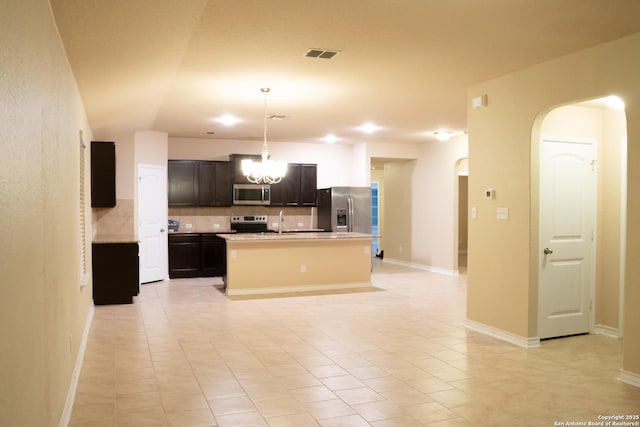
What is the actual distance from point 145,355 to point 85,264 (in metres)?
1.55

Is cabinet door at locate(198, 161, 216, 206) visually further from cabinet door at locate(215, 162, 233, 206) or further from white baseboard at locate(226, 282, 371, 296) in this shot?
white baseboard at locate(226, 282, 371, 296)

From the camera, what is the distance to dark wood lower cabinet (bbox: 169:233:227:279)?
9453 millimetres

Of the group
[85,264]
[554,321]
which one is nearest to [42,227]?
[85,264]

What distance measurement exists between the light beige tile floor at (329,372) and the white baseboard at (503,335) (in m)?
0.10

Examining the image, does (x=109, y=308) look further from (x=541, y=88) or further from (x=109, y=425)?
(x=541, y=88)

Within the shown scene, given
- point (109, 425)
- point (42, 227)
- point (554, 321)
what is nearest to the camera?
point (42, 227)

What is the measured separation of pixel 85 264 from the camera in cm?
563

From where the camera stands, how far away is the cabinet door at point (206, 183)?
9898mm

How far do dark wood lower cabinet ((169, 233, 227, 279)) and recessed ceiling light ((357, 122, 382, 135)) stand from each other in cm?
336

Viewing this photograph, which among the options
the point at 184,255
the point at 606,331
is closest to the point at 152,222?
the point at 184,255

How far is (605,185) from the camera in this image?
566cm

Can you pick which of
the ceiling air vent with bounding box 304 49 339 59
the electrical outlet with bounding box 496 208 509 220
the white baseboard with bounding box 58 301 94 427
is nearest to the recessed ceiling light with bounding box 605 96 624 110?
the electrical outlet with bounding box 496 208 509 220

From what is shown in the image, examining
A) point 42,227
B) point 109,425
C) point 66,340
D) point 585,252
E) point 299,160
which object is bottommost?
point 109,425

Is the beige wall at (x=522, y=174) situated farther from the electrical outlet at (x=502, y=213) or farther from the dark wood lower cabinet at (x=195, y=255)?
the dark wood lower cabinet at (x=195, y=255)
